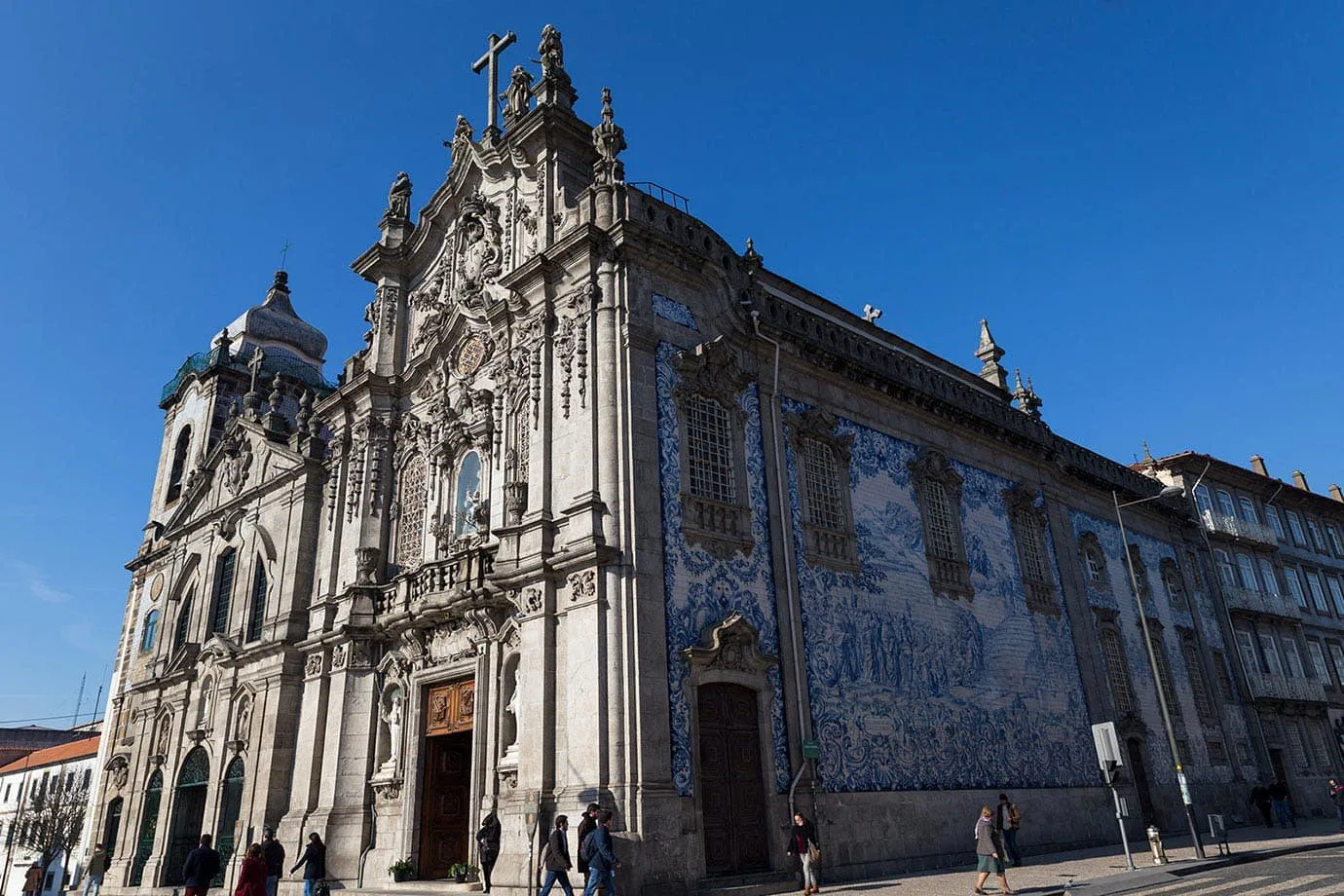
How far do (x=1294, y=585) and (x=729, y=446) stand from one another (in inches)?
1206

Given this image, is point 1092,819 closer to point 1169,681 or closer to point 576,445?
point 1169,681

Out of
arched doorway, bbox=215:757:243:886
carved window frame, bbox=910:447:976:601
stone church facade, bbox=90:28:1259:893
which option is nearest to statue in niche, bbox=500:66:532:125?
stone church facade, bbox=90:28:1259:893

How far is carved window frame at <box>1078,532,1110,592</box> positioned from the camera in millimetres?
27453

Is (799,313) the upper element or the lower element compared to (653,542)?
upper

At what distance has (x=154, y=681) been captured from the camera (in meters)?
28.6

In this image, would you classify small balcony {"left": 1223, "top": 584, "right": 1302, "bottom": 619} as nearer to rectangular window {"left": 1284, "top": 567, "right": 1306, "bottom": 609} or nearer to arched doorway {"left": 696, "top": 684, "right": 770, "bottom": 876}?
rectangular window {"left": 1284, "top": 567, "right": 1306, "bottom": 609}

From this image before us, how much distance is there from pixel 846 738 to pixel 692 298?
28.9 ft

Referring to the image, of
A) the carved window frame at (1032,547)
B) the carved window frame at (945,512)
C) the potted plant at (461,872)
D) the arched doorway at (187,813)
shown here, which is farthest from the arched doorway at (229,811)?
the carved window frame at (1032,547)

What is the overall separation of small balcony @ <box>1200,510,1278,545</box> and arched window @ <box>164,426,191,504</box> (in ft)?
126

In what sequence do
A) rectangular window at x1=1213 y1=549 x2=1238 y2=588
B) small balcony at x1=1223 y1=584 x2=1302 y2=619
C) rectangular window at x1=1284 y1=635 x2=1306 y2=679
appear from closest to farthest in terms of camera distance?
1. small balcony at x1=1223 y1=584 x2=1302 y2=619
2. rectangular window at x1=1213 y1=549 x2=1238 y2=588
3. rectangular window at x1=1284 y1=635 x2=1306 y2=679

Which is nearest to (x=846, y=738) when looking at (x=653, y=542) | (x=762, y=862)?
(x=762, y=862)

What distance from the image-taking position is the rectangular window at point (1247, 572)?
3526 centimetres

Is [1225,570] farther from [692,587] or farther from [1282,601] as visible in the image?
[692,587]

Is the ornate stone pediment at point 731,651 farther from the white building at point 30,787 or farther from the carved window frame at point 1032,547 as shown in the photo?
the white building at point 30,787
